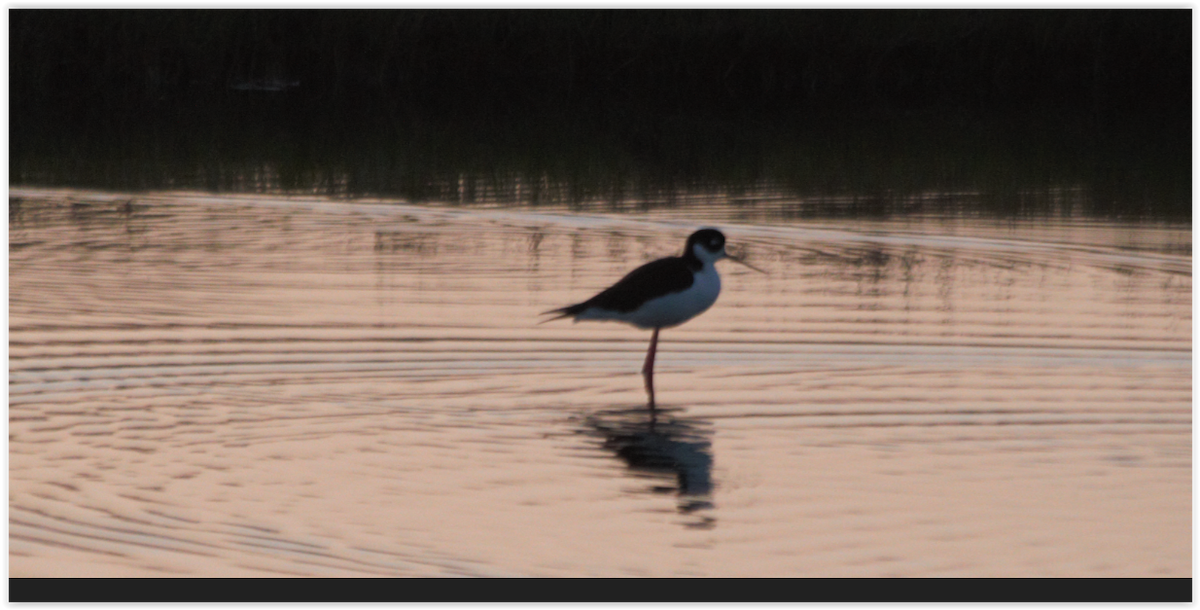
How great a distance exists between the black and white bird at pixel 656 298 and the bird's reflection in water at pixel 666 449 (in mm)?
991

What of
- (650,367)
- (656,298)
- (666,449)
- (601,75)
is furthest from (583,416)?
(601,75)

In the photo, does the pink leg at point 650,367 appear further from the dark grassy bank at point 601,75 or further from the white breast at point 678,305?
the dark grassy bank at point 601,75

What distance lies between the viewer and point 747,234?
51.5 ft

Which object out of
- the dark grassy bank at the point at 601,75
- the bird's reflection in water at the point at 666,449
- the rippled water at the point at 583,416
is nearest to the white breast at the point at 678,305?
the rippled water at the point at 583,416

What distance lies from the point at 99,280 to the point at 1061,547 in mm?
7789

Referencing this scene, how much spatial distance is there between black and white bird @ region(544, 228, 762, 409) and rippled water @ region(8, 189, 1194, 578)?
0.84 ft

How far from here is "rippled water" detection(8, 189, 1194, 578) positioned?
6.60 m

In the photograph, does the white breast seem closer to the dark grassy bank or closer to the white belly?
the white belly

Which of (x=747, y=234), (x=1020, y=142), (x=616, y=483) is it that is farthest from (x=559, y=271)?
(x=1020, y=142)

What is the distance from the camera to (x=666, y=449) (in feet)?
26.5

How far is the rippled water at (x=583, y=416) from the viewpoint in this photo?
21.7 ft

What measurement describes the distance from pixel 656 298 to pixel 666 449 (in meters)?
1.80

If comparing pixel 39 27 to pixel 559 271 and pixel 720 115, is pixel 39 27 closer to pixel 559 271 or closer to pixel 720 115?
pixel 720 115

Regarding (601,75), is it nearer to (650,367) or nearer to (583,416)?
(650,367)
